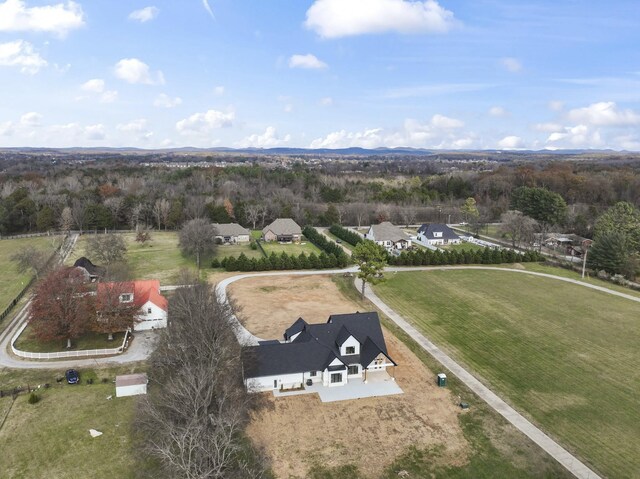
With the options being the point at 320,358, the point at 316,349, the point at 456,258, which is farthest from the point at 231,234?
the point at 320,358

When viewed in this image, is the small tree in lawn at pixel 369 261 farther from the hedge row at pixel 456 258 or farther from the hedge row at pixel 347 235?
the hedge row at pixel 347 235

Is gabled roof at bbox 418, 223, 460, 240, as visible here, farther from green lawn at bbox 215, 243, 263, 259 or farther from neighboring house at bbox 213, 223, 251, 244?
neighboring house at bbox 213, 223, 251, 244

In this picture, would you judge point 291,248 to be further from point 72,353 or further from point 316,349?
point 316,349

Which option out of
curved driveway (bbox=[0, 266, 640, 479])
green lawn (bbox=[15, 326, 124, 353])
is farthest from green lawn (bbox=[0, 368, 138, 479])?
green lawn (bbox=[15, 326, 124, 353])

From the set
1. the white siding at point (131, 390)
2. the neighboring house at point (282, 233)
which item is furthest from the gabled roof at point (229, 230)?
the white siding at point (131, 390)

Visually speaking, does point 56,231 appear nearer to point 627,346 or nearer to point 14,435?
point 14,435
